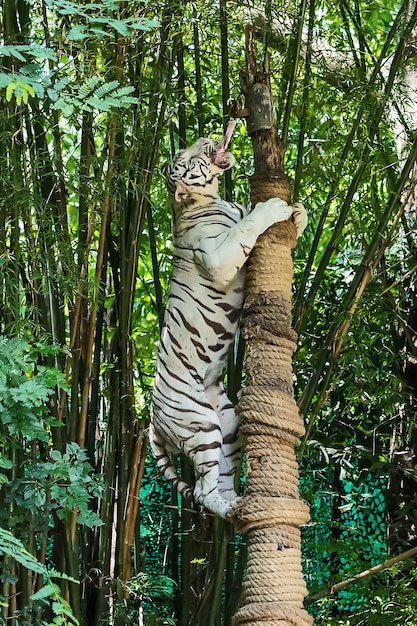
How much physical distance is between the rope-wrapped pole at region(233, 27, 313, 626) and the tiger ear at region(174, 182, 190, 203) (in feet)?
0.45

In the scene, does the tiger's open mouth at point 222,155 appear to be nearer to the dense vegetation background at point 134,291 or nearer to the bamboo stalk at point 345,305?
the dense vegetation background at point 134,291

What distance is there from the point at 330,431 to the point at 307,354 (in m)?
0.52

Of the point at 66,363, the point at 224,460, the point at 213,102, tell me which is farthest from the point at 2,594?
the point at 213,102

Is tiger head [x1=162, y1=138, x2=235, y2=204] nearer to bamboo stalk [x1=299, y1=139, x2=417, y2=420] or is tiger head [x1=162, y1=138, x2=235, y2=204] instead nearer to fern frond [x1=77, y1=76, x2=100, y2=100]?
fern frond [x1=77, y1=76, x2=100, y2=100]

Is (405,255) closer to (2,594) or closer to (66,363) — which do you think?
(66,363)

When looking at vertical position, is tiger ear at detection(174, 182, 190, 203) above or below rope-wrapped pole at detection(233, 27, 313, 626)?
above

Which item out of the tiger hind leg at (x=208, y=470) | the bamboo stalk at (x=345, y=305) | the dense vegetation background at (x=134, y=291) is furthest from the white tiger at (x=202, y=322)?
the bamboo stalk at (x=345, y=305)

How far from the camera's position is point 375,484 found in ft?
11.7

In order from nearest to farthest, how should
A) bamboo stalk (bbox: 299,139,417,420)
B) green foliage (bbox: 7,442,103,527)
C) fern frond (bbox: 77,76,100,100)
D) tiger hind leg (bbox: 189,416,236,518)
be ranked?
fern frond (bbox: 77,76,100,100), tiger hind leg (bbox: 189,416,236,518), green foliage (bbox: 7,442,103,527), bamboo stalk (bbox: 299,139,417,420)

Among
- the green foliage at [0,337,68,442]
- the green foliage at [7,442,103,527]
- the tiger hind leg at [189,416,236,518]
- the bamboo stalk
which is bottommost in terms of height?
the tiger hind leg at [189,416,236,518]

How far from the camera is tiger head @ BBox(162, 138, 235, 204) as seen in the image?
1935 millimetres

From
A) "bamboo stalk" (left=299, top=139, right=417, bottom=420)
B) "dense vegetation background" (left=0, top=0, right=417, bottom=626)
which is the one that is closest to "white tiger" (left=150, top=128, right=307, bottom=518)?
"dense vegetation background" (left=0, top=0, right=417, bottom=626)

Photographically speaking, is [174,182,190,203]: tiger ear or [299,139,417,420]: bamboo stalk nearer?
[174,182,190,203]: tiger ear

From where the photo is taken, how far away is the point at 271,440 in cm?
180
